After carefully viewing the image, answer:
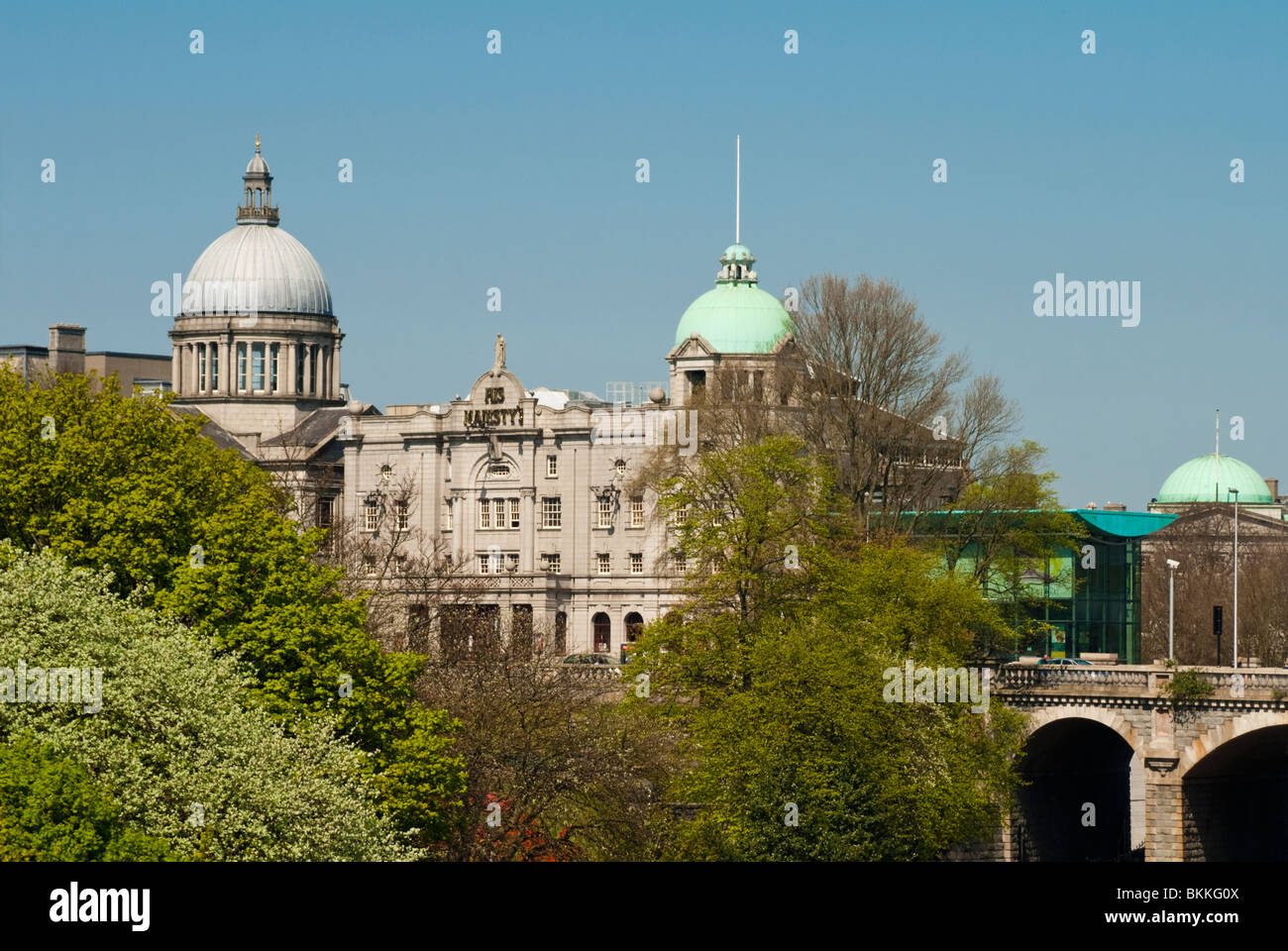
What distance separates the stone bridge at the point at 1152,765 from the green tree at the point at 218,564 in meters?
23.6

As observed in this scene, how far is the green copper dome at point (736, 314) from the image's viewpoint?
395ft

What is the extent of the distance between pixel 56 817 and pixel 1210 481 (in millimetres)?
130897

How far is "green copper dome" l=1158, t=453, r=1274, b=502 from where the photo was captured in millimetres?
155250

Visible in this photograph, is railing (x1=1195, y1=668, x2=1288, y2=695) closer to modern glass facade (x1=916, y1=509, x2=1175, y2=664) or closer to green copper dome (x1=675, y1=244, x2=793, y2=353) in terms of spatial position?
modern glass facade (x1=916, y1=509, x2=1175, y2=664)

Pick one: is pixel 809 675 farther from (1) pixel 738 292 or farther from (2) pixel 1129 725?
Answer: (1) pixel 738 292

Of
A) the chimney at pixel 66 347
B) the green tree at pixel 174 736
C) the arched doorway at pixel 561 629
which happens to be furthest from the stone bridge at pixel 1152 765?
the chimney at pixel 66 347

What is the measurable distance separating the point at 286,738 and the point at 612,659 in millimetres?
52502

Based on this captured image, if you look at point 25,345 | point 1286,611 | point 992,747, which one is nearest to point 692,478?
point 992,747

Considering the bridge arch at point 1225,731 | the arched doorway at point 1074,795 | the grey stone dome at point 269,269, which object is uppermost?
the grey stone dome at point 269,269

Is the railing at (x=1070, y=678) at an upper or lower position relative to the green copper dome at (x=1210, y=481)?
lower

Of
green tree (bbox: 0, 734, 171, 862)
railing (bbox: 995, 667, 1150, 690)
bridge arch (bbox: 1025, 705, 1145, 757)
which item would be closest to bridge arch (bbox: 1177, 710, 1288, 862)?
bridge arch (bbox: 1025, 705, 1145, 757)

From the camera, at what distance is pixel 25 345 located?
144875mm

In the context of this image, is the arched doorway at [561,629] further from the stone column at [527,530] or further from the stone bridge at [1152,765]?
the stone bridge at [1152,765]

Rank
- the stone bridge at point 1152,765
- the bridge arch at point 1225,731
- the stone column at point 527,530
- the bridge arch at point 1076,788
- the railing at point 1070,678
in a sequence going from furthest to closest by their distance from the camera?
the stone column at point 527,530 → the bridge arch at point 1076,788 → the railing at point 1070,678 → the stone bridge at point 1152,765 → the bridge arch at point 1225,731
